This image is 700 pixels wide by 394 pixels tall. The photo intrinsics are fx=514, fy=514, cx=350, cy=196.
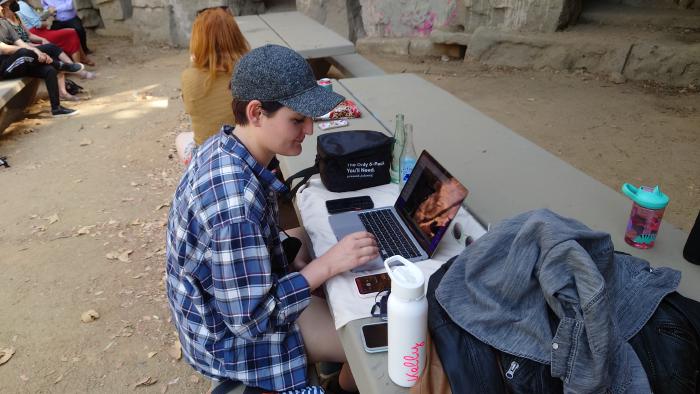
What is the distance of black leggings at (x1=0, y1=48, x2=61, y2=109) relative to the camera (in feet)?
18.4

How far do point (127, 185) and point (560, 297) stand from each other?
4.03 meters

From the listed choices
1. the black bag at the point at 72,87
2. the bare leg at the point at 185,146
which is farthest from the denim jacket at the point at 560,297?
the black bag at the point at 72,87

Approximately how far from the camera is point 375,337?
1.36 m

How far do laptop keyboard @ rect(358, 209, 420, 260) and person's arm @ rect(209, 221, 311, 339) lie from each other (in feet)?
1.35

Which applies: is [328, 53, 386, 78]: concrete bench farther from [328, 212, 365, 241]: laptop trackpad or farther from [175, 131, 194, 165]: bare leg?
[328, 212, 365, 241]: laptop trackpad

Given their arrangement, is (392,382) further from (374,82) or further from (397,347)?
(374,82)

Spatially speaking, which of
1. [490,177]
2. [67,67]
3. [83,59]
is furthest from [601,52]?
[83,59]

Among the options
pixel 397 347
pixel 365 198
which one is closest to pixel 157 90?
pixel 365 198

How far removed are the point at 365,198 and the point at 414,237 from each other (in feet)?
1.22

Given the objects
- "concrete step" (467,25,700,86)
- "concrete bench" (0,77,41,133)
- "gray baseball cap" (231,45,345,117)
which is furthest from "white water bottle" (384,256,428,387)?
"concrete step" (467,25,700,86)

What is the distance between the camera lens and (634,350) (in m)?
1.16

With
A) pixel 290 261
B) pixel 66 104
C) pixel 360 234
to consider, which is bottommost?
pixel 66 104

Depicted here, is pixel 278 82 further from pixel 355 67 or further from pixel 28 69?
pixel 28 69

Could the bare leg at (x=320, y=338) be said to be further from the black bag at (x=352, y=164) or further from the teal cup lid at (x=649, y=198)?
the teal cup lid at (x=649, y=198)
